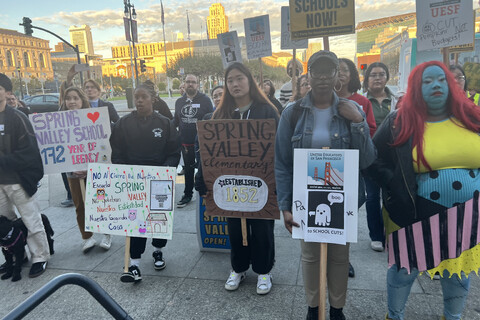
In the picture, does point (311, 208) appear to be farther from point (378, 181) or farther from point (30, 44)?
point (30, 44)

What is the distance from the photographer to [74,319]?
110 inches

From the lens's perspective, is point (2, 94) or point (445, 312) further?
point (2, 94)

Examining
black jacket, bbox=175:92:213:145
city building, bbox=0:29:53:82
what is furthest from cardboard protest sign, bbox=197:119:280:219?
city building, bbox=0:29:53:82

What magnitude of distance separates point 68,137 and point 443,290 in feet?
12.3

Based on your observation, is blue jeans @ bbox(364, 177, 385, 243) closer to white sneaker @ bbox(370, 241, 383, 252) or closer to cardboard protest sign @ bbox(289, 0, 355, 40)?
white sneaker @ bbox(370, 241, 383, 252)

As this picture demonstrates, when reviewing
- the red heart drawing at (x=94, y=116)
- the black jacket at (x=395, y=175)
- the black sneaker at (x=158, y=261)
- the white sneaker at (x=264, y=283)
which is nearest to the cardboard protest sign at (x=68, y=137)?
the red heart drawing at (x=94, y=116)

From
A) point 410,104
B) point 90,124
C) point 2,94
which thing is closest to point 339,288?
point 410,104

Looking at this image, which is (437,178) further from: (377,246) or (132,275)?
(132,275)

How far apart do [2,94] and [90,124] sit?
83cm

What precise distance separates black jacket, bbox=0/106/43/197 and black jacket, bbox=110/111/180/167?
796 mm

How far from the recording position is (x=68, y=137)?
3.79m

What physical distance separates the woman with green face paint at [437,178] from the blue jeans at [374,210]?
4.51 ft

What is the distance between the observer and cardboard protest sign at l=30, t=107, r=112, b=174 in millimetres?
3764

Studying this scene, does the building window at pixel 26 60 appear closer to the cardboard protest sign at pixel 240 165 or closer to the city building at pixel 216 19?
the city building at pixel 216 19
